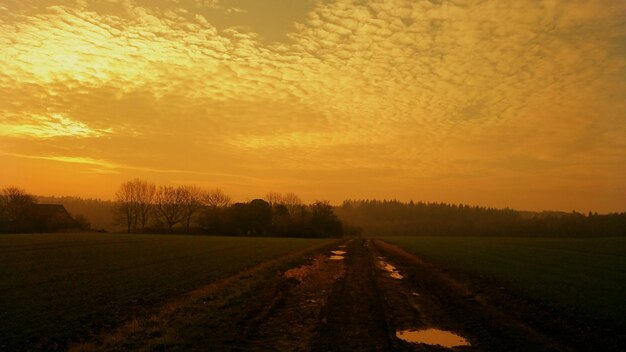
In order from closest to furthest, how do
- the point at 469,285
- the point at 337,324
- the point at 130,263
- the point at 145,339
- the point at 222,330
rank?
the point at 145,339
the point at 222,330
the point at 337,324
the point at 469,285
the point at 130,263

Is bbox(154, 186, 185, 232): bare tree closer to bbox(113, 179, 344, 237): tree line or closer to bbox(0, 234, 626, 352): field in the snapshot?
bbox(113, 179, 344, 237): tree line

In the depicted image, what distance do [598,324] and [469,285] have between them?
397 inches

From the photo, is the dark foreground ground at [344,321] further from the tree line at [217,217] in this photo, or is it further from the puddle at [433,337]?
the tree line at [217,217]

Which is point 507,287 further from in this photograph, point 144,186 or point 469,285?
point 144,186

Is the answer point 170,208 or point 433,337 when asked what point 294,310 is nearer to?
point 433,337

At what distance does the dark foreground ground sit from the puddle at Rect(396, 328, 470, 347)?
0.29 m

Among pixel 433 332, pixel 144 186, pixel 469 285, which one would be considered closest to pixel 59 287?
pixel 433 332

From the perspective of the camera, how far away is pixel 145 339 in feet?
37.1

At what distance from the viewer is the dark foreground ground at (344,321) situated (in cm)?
1096

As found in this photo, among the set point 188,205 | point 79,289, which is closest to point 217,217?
point 188,205

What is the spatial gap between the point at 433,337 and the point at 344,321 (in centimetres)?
285

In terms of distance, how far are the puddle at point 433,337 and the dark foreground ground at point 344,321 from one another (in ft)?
0.96

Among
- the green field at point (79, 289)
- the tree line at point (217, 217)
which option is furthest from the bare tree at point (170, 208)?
the green field at point (79, 289)

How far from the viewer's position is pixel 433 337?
478 inches
